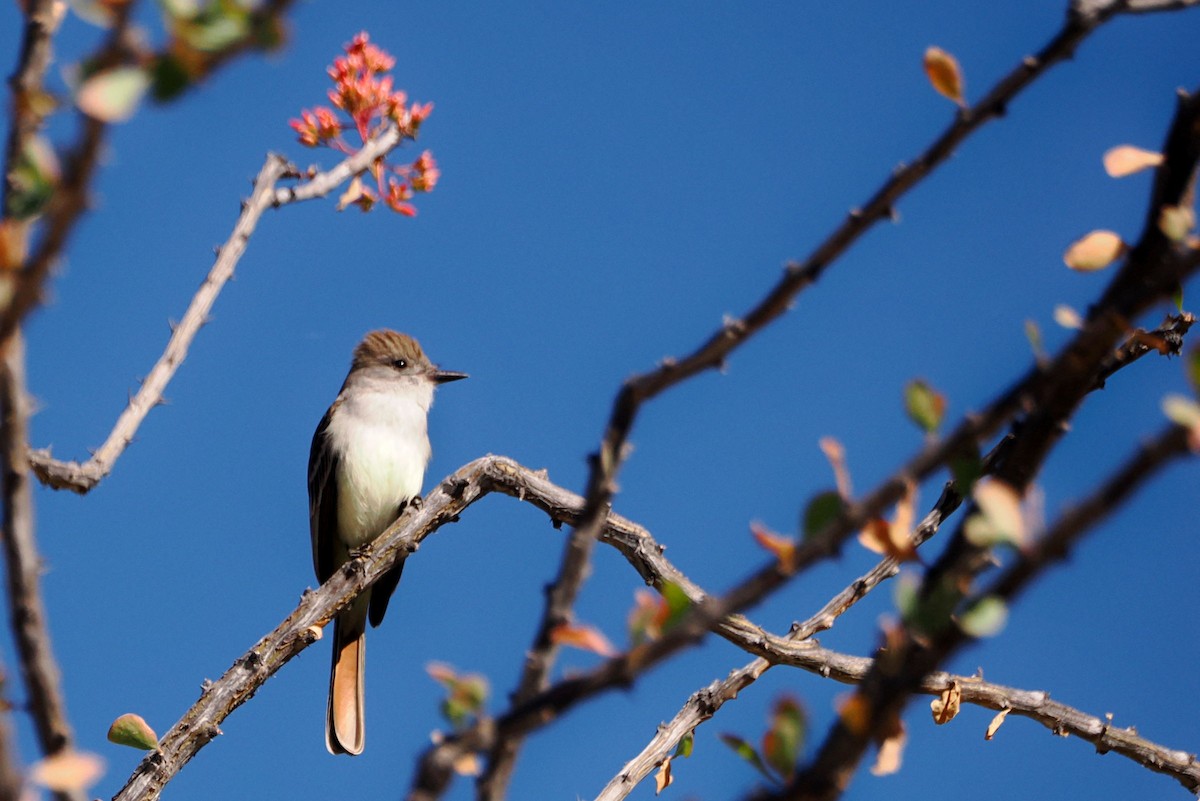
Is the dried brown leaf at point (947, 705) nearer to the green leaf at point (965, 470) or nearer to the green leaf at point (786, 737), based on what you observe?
the green leaf at point (965, 470)

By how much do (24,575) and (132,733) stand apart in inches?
54.4

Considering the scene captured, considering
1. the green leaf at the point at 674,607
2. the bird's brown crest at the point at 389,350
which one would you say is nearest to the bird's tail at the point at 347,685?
the bird's brown crest at the point at 389,350

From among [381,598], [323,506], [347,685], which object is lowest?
[347,685]

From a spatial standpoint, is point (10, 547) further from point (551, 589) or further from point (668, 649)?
point (668, 649)

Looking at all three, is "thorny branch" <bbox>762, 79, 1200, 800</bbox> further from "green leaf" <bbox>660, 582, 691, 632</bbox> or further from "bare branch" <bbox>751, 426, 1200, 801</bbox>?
"green leaf" <bbox>660, 582, 691, 632</bbox>

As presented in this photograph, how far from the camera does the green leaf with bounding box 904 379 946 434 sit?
4.69 feet

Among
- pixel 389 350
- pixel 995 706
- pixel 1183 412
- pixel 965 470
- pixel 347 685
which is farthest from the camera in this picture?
pixel 389 350

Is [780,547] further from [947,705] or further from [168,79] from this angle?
[947,705]

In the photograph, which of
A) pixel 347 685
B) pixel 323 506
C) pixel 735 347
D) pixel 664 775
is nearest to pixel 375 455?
pixel 323 506

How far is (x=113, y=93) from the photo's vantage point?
3.77 ft

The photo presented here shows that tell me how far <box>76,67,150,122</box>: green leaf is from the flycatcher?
5.67 m

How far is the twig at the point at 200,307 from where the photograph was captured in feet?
9.25

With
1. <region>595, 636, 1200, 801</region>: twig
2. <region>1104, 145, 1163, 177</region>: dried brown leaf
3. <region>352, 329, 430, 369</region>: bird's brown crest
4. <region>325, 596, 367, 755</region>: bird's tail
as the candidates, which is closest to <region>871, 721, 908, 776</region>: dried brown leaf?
<region>1104, 145, 1163, 177</region>: dried brown leaf

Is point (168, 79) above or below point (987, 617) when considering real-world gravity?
above
